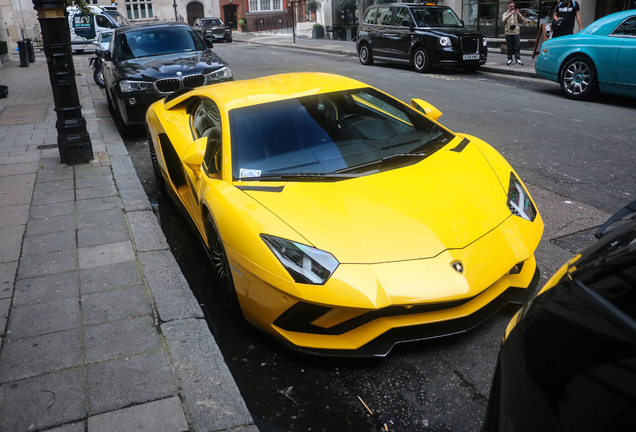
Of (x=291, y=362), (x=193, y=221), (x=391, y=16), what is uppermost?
(x=391, y=16)

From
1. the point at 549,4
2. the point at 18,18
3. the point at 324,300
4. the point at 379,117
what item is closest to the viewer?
the point at 324,300

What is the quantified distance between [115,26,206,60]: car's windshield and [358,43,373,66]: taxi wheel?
27.7 ft

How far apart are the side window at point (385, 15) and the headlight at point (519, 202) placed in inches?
545

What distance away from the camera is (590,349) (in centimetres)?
124

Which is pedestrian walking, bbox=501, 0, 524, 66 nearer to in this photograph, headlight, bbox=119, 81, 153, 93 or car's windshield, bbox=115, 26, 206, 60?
Answer: car's windshield, bbox=115, 26, 206, 60

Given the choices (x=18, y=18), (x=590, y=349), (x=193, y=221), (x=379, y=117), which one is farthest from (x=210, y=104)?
(x=18, y=18)

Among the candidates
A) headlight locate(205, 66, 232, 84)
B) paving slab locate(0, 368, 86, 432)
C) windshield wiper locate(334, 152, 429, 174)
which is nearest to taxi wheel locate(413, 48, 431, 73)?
headlight locate(205, 66, 232, 84)

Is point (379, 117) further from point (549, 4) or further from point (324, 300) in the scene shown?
point (549, 4)

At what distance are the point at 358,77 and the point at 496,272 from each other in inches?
464

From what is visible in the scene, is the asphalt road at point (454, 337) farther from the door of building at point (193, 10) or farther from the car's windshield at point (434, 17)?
the door of building at point (193, 10)

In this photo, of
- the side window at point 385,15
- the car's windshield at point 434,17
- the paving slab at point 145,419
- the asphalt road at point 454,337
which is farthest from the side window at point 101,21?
the paving slab at point 145,419

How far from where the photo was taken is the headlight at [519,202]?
3.26m

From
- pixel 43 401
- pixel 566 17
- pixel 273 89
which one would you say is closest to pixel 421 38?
pixel 566 17

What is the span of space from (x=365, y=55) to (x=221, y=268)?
15487 millimetres
